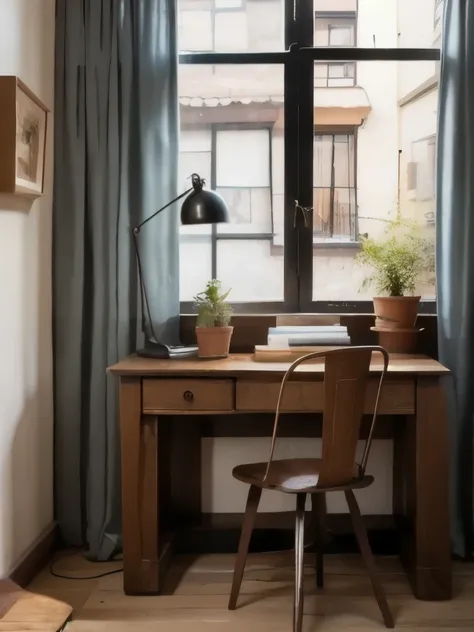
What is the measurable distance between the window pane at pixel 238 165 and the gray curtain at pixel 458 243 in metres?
0.67

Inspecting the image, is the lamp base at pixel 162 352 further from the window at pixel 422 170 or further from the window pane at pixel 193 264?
the window at pixel 422 170

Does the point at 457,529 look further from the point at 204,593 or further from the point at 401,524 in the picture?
the point at 204,593

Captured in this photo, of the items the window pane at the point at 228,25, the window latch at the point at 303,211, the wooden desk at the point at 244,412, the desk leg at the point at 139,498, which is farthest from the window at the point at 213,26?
the desk leg at the point at 139,498

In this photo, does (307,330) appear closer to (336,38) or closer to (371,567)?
(371,567)

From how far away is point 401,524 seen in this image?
114 inches

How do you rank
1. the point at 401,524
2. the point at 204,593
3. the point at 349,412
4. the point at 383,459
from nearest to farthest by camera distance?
the point at 349,412, the point at 204,593, the point at 401,524, the point at 383,459

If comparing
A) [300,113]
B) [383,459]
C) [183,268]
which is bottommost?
[383,459]

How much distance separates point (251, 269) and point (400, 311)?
2.19 feet

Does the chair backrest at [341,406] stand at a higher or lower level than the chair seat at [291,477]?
higher

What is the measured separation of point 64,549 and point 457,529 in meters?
1.53

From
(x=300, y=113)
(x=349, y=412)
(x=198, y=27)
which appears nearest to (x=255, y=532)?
(x=349, y=412)

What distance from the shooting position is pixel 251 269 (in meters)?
3.26

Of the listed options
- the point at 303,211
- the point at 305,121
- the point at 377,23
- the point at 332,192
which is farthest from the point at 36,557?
the point at 377,23

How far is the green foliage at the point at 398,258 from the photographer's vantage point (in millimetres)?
3016
